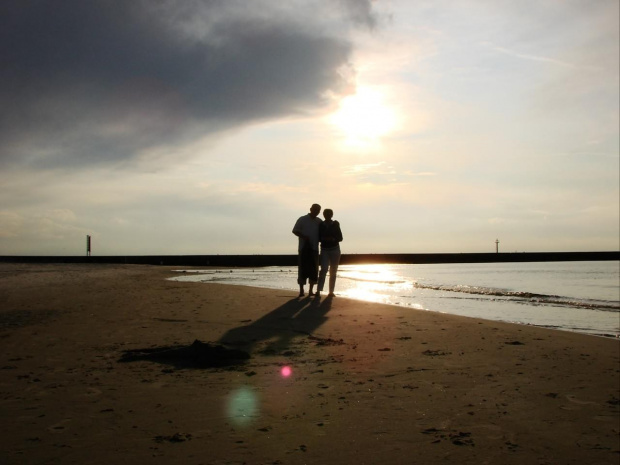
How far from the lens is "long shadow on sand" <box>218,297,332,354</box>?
6.65m

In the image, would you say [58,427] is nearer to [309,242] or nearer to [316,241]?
[309,242]

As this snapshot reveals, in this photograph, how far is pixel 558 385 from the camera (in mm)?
4980

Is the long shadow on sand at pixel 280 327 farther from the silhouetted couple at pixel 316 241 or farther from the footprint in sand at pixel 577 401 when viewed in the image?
A: the footprint in sand at pixel 577 401

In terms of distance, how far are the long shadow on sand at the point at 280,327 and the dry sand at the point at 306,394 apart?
6cm

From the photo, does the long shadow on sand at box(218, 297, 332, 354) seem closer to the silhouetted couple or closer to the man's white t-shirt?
the silhouetted couple

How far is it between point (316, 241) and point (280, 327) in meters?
4.49

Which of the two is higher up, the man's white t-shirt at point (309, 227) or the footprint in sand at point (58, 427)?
the man's white t-shirt at point (309, 227)

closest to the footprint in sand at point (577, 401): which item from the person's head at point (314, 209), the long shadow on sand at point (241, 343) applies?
the long shadow on sand at point (241, 343)

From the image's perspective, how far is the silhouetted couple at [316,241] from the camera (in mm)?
12141

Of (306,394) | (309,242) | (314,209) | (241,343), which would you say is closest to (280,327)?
(241,343)

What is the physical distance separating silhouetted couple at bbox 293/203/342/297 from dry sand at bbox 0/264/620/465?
13.6ft

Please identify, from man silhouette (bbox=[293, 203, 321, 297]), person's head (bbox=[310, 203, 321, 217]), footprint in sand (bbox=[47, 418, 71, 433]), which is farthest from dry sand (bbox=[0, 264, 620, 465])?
person's head (bbox=[310, 203, 321, 217])

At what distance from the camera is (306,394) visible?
14.3 feet

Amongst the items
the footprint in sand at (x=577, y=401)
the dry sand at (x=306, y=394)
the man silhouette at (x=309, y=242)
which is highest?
the man silhouette at (x=309, y=242)
